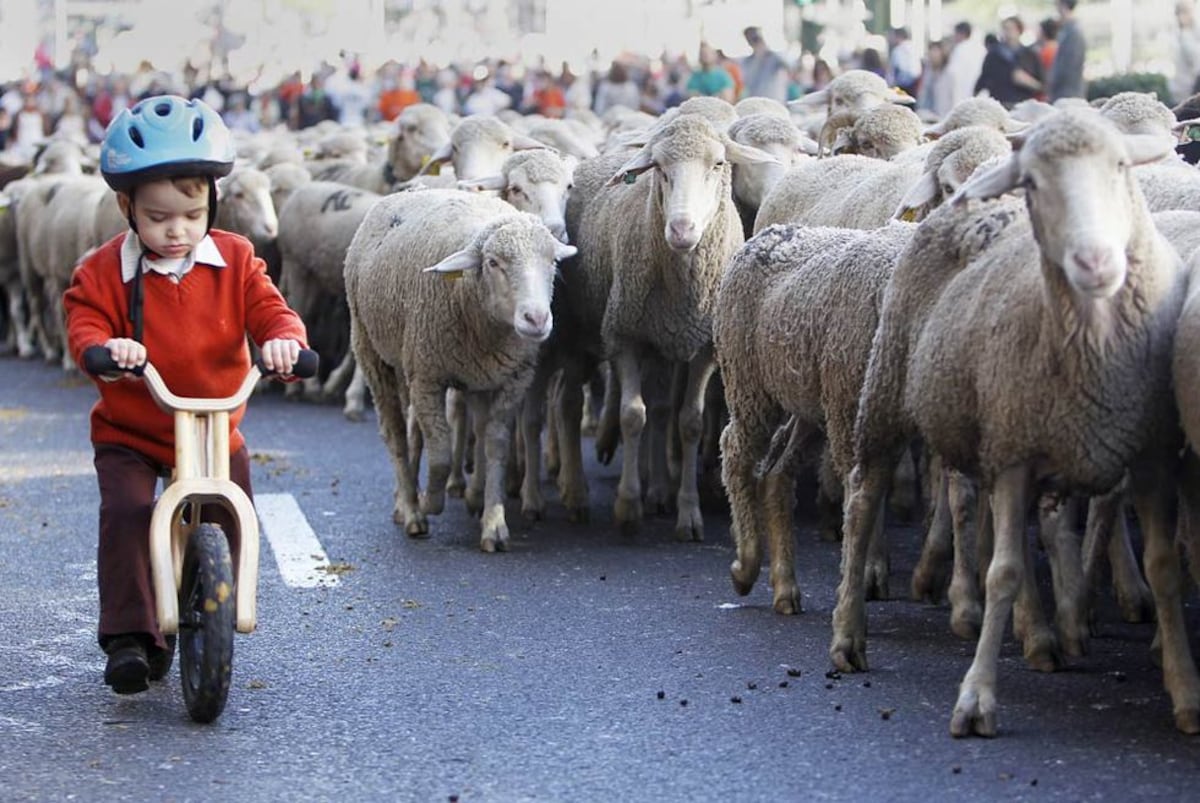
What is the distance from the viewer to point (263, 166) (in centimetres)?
1897

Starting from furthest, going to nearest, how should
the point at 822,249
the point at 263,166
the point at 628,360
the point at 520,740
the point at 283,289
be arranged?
1. the point at 263,166
2. the point at 283,289
3. the point at 628,360
4. the point at 822,249
5. the point at 520,740

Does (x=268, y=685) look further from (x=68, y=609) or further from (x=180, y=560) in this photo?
(x=68, y=609)

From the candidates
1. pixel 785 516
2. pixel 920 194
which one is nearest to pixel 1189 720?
pixel 785 516

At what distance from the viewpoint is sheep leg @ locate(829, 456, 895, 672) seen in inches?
264

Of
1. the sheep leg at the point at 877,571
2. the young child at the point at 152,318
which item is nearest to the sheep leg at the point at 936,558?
the sheep leg at the point at 877,571

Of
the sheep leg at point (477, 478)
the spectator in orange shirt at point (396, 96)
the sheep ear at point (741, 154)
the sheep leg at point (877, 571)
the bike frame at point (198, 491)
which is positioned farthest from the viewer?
the spectator in orange shirt at point (396, 96)

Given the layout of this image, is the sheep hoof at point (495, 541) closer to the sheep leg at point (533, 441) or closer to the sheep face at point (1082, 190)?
the sheep leg at point (533, 441)

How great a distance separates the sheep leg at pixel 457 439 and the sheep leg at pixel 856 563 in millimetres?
4343

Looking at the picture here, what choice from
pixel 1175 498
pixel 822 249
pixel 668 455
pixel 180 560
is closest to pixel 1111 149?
pixel 1175 498

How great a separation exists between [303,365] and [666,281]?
3.97m

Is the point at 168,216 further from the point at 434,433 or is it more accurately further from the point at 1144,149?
the point at 434,433

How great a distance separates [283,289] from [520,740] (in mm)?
10095

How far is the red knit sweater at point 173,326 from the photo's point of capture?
6.21 meters

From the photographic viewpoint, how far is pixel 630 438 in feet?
32.0
